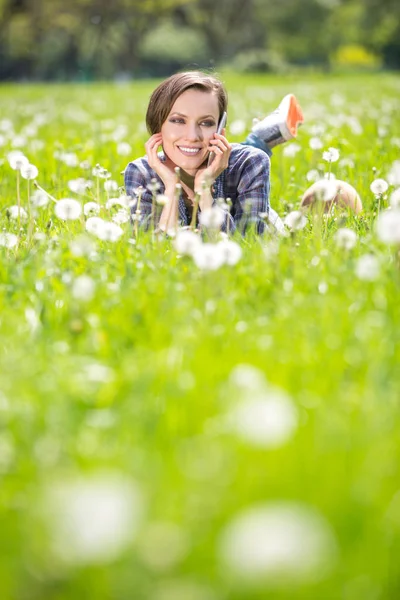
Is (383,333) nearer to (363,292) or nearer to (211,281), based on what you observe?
(363,292)

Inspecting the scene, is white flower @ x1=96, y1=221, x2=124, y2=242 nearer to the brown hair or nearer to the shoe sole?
the brown hair

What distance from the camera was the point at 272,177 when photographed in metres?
4.67

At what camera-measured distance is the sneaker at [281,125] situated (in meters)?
3.86

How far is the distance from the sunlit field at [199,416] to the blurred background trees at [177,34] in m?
39.2

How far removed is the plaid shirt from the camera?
3.38 meters

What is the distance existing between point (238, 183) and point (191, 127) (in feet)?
1.19

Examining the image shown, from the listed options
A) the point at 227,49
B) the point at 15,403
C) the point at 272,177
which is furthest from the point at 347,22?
the point at 15,403

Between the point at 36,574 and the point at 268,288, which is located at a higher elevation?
the point at 268,288

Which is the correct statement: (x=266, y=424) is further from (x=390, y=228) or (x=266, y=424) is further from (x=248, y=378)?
(x=390, y=228)

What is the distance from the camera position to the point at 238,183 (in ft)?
11.6

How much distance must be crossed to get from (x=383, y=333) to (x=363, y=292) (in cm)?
24

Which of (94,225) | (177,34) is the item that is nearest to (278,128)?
(94,225)

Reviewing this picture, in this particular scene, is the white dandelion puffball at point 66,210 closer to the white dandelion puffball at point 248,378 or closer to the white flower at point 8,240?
the white flower at point 8,240

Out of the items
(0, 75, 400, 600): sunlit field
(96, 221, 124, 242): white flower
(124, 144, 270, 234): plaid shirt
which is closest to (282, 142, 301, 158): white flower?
(124, 144, 270, 234): plaid shirt
